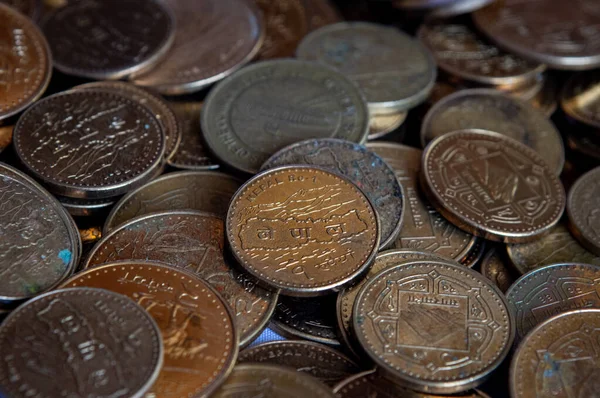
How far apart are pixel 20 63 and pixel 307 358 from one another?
1.94 meters

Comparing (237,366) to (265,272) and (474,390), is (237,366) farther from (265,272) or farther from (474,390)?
(474,390)

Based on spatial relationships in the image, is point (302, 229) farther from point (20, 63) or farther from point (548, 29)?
point (548, 29)

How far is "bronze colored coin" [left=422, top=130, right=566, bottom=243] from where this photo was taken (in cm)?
279

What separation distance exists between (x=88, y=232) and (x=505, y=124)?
84.2 inches

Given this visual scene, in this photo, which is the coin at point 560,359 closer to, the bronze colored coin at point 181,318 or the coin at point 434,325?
the coin at point 434,325

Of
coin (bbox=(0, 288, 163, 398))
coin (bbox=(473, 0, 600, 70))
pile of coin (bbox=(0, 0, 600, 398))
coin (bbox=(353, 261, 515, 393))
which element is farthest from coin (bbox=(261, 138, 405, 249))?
coin (bbox=(473, 0, 600, 70))

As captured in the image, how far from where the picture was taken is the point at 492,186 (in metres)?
2.94

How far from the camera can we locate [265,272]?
8.09ft

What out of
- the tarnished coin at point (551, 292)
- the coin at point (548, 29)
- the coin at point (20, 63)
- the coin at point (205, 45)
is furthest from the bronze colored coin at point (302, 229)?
the coin at point (548, 29)

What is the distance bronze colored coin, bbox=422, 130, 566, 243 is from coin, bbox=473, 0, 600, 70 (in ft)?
2.39

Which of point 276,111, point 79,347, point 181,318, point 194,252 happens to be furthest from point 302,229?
point 79,347

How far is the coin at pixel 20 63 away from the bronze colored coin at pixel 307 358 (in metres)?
1.55

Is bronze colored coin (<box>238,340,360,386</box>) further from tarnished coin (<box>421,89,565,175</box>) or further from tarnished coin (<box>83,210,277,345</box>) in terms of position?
tarnished coin (<box>421,89,565,175</box>)

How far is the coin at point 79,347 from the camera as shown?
6.79 ft
